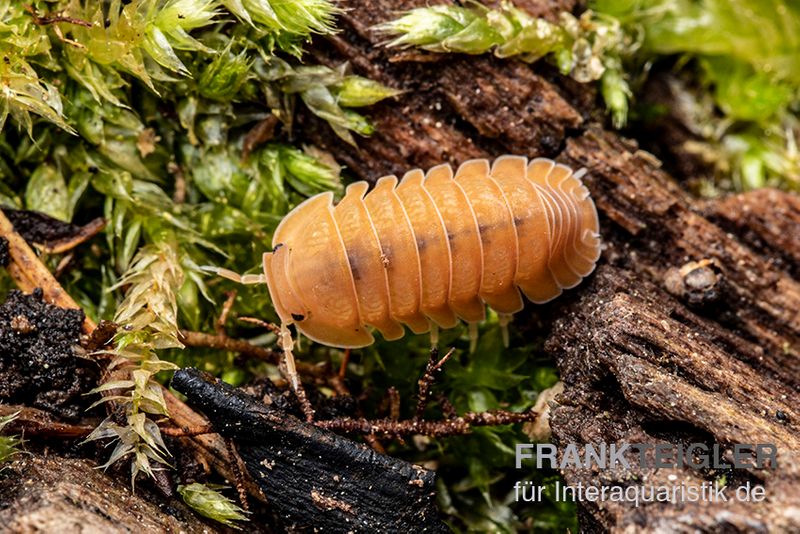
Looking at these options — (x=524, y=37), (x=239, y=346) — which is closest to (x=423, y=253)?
(x=239, y=346)

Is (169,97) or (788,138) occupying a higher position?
(169,97)

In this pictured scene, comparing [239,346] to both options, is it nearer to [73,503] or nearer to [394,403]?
[394,403]

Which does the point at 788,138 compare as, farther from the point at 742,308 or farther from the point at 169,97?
the point at 169,97

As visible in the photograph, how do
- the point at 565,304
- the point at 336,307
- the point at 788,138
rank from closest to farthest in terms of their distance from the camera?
the point at 336,307
the point at 565,304
the point at 788,138

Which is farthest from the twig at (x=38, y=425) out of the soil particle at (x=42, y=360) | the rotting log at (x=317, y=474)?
the rotting log at (x=317, y=474)

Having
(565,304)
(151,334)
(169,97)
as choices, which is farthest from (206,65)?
(565,304)

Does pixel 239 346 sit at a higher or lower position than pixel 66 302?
lower

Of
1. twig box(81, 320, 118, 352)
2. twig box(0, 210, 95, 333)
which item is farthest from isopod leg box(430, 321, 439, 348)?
twig box(0, 210, 95, 333)
